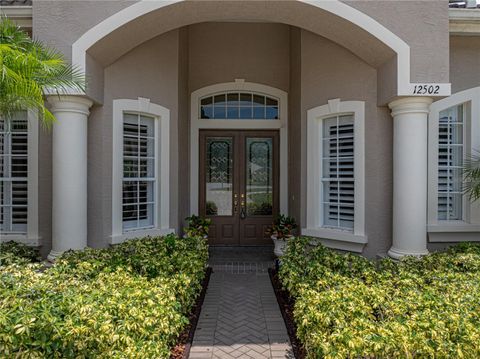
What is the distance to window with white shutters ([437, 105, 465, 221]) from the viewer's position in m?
6.08

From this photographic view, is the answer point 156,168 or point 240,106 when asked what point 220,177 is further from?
point 156,168

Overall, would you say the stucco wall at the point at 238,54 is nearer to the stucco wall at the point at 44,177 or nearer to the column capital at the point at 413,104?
the column capital at the point at 413,104

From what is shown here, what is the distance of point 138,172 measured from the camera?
616cm

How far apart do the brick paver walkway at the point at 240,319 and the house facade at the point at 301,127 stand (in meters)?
1.38

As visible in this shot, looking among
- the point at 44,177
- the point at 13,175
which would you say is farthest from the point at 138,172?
the point at 13,175

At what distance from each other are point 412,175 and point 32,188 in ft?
20.0

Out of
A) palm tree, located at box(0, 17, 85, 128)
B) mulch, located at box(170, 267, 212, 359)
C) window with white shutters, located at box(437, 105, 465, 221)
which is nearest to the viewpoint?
palm tree, located at box(0, 17, 85, 128)

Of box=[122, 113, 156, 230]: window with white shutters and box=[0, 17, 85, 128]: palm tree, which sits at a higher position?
box=[0, 17, 85, 128]: palm tree

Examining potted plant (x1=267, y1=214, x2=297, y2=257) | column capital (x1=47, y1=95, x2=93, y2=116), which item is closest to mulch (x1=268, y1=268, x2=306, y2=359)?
potted plant (x1=267, y1=214, x2=297, y2=257)

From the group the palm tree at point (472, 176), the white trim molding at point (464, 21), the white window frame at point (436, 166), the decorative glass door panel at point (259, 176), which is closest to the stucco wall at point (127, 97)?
the decorative glass door panel at point (259, 176)

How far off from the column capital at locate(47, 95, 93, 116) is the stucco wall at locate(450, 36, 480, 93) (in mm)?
A: 6227

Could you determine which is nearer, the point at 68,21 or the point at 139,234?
the point at 68,21

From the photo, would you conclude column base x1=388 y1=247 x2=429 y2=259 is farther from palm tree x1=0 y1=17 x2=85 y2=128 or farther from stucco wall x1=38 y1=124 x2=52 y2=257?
stucco wall x1=38 y1=124 x2=52 y2=257

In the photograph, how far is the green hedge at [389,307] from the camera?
102 inches
